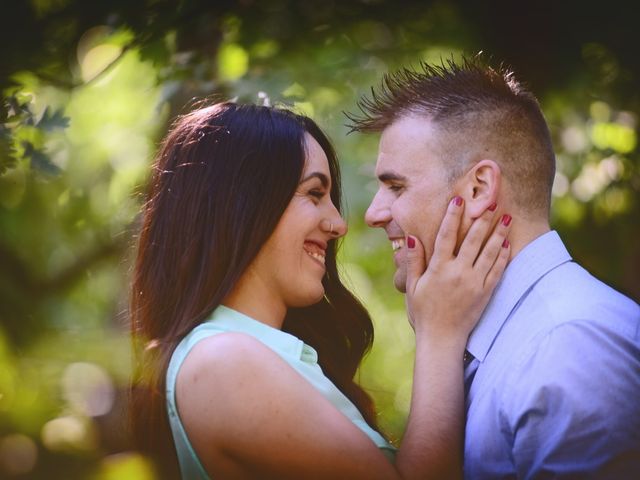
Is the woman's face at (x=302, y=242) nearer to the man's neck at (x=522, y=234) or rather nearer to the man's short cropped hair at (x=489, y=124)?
the man's short cropped hair at (x=489, y=124)

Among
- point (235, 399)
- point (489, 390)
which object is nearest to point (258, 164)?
point (235, 399)

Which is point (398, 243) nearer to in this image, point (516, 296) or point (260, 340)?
point (516, 296)

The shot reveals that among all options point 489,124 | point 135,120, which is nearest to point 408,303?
point 489,124

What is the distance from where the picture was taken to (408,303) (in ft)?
6.52

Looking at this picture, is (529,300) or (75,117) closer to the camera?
(529,300)

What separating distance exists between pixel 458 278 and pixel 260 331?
47 cm

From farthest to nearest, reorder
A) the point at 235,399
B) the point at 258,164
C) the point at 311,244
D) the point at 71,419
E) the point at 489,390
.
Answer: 1. the point at 71,419
2. the point at 311,244
3. the point at 258,164
4. the point at 489,390
5. the point at 235,399

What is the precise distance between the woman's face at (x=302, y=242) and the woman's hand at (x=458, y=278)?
27 cm

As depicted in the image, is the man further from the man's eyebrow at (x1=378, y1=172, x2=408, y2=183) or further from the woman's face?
the woman's face

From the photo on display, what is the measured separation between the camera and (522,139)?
1.98 metres

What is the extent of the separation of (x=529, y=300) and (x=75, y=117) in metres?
2.28

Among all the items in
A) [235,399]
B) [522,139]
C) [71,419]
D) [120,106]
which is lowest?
[71,419]

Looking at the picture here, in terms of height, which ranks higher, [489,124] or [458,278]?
[489,124]

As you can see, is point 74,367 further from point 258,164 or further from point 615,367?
point 615,367
